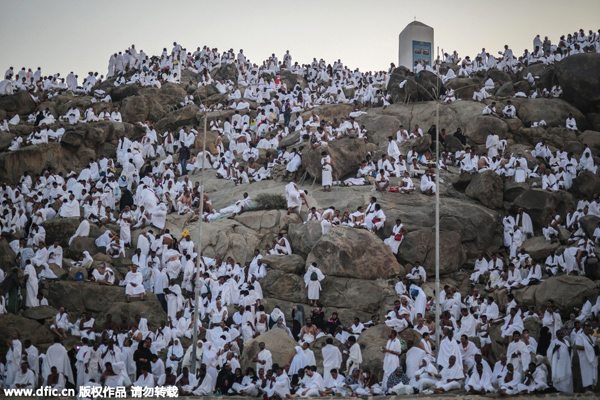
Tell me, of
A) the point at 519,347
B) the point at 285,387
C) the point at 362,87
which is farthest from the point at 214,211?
the point at 362,87

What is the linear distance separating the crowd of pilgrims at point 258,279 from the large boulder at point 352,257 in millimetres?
698

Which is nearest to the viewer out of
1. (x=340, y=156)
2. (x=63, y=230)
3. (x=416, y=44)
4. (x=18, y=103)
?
(x=63, y=230)

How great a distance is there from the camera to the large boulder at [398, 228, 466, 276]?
23500mm

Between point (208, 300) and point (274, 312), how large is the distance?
234 centimetres

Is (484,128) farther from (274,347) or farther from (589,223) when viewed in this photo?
(274,347)

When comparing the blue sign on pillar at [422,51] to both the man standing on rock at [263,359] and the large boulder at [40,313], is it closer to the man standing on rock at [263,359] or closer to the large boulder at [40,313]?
the man standing on rock at [263,359]

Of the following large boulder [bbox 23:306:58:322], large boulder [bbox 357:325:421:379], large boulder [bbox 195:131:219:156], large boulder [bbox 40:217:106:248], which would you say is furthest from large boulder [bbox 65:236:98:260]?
large boulder [bbox 195:131:219:156]

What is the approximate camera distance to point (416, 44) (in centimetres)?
4403

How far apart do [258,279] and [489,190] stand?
11.2 m

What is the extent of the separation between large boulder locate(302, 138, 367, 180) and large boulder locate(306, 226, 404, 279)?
19.1 ft

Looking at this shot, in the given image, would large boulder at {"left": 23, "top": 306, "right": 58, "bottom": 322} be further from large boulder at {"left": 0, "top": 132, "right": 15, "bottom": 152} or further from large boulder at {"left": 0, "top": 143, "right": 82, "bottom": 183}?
large boulder at {"left": 0, "top": 132, "right": 15, "bottom": 152}

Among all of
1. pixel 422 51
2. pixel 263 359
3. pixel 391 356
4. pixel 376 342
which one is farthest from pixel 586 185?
pixel 422 51

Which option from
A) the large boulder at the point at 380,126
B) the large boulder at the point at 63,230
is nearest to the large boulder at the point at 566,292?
the large boulder at the point at 380,126

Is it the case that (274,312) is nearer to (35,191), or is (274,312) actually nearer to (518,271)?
(518,271)
